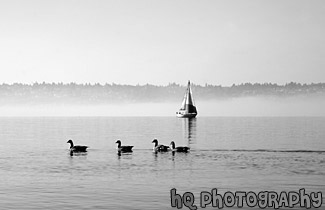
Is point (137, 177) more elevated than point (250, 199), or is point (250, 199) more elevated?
point (137, 177)

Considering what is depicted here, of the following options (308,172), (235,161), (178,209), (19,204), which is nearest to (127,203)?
(178,209)

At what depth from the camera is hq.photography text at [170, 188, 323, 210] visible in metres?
31.1

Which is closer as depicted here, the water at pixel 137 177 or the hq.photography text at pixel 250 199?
the hq.photography text at pixel 250 199

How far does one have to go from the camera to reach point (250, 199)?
1284 inches

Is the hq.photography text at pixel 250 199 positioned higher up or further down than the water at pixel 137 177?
further down

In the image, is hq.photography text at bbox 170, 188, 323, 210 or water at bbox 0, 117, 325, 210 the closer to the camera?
hq.photography text at bbox 170, 188, 323, 210

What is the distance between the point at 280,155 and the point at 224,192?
27702 millimetres

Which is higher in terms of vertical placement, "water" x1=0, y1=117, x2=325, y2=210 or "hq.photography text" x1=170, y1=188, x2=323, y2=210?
"water" x1=0, y1=117, x2=325, y2=210

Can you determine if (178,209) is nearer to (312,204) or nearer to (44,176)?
(312,204)

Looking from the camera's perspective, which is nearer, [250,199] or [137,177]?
[250,199]

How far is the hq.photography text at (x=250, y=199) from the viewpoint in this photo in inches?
1225

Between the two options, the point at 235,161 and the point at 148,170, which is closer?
the point at 148,170

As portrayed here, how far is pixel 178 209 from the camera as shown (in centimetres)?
3003

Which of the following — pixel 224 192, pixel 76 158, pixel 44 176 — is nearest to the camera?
pixel 224 192
